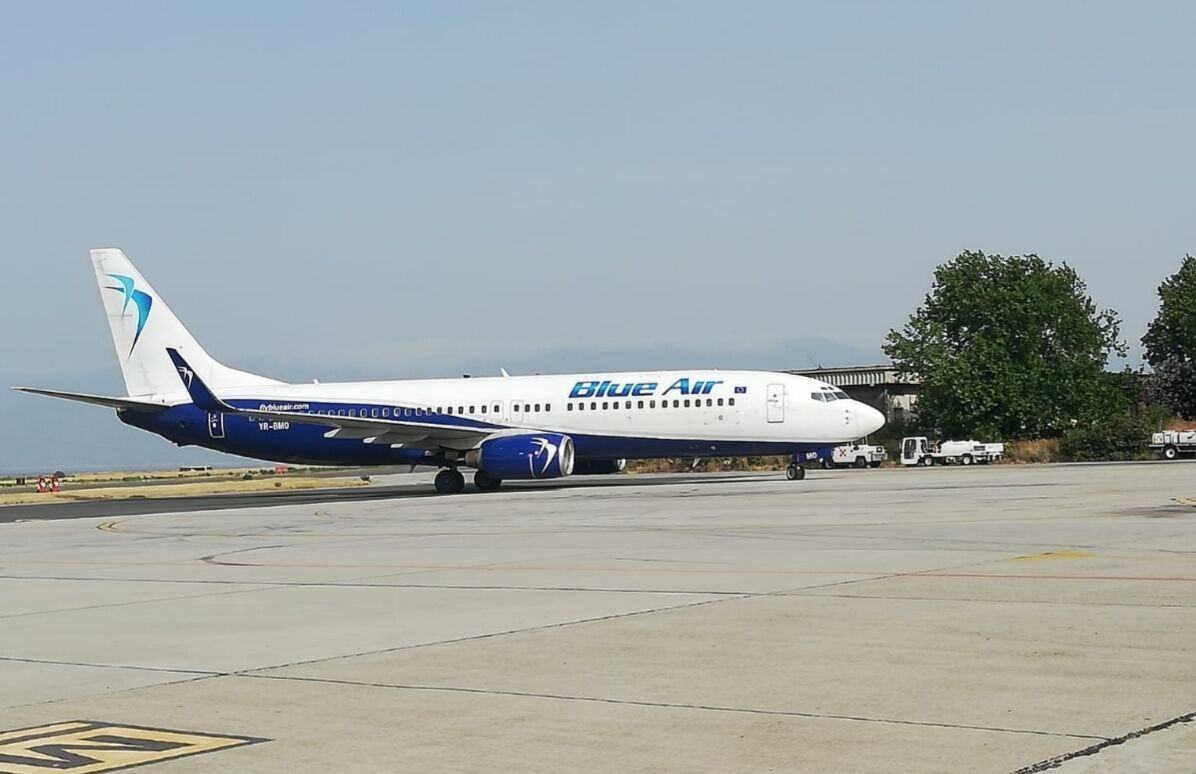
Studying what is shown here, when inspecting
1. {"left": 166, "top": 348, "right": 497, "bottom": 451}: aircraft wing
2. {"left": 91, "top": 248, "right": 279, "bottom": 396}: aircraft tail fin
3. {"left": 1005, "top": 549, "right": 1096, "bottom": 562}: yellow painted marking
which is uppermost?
{"left": 91, "top": 248, "right": 279, "bottom": 396}: aircraft tail fin

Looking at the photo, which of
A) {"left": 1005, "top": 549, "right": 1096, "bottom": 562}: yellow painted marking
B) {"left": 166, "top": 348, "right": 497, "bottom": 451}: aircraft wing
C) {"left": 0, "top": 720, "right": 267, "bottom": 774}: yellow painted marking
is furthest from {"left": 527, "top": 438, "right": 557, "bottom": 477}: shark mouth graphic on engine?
{"left": 0, "top": 720, "right": 267, "bottom": 774}: yellow painted marking

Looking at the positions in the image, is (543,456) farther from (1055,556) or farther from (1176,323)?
(1176,323)

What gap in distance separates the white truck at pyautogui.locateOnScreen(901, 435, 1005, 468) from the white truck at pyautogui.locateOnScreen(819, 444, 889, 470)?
288cm

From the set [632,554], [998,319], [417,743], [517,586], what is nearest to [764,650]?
[417,743]

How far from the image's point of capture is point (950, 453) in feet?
260

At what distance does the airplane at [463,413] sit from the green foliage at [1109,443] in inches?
1235

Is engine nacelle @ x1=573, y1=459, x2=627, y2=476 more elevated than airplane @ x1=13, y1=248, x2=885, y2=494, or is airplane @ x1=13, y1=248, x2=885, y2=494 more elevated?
airplane @ x1=13, y1=248, x2=885, y2=494

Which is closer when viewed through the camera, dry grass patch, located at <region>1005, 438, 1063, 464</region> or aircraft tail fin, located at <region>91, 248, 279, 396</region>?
aircraft tail fin, located at <region>91, 248, 279, 396</region>

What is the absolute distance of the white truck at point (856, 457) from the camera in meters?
76.7

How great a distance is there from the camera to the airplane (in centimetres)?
4669

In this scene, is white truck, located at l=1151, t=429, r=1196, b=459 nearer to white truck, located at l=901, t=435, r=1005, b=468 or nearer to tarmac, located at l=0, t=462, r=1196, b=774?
white truck, located at l=901, t=435, r=1005, b=468

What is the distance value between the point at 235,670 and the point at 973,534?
13.6m

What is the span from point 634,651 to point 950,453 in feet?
232

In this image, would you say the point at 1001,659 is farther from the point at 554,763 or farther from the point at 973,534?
the point at 973,534
